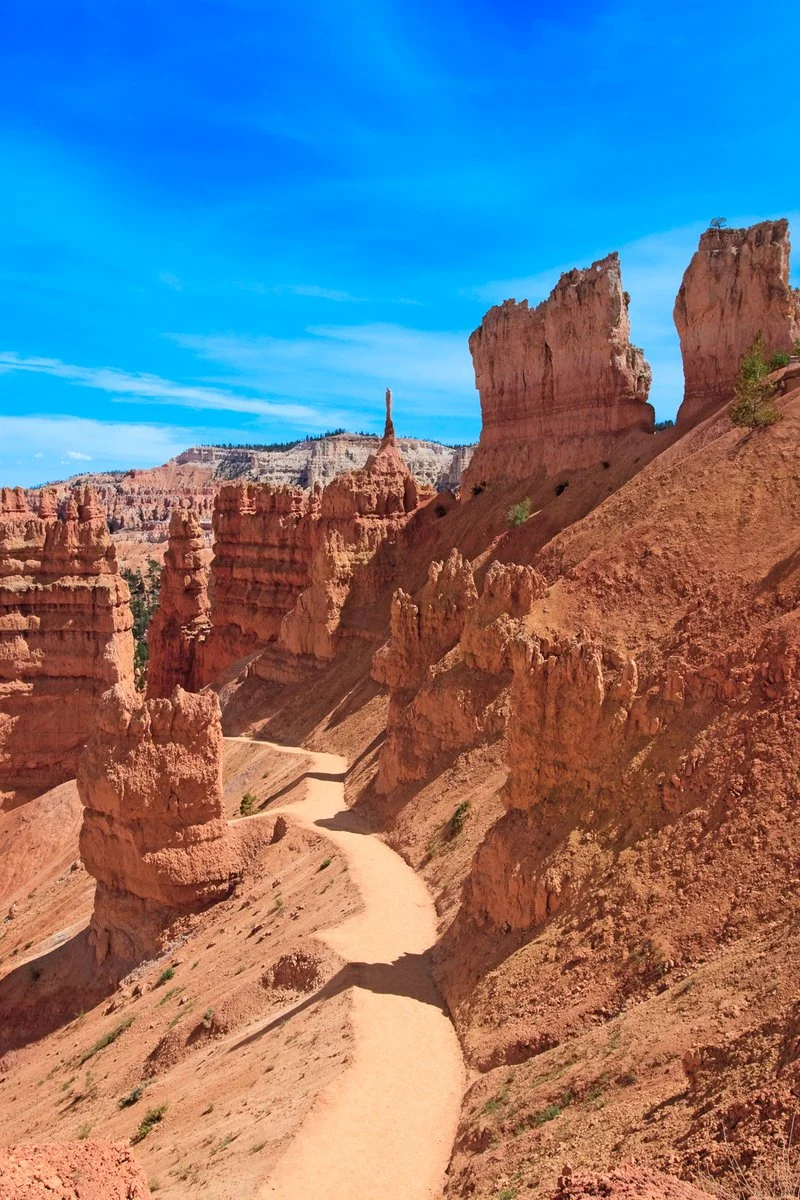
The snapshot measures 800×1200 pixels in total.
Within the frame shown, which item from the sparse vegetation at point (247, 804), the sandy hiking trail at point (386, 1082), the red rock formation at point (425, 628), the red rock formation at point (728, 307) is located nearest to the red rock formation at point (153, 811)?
the sandy hiking trail at point (386, 1082)

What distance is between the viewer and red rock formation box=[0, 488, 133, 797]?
4544 cm

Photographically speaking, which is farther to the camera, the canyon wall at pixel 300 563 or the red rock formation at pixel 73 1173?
the canyon wall at pixel 300 563

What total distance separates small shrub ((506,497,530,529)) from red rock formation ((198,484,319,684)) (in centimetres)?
1425

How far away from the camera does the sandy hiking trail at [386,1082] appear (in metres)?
13.4

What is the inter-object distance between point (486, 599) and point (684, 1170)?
2148 centimetres

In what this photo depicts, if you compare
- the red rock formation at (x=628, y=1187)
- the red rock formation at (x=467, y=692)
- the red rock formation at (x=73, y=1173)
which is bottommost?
the red rock formation at (x=73, y=1173)

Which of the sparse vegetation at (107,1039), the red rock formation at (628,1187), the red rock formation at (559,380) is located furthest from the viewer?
the red rock formation at (559,380)

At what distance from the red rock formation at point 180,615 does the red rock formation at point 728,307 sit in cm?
3155

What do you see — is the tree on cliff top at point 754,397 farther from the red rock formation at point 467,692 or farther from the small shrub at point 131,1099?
the small shrub at point 131,1099

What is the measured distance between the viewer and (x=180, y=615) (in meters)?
59.5

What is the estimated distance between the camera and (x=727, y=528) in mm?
24891

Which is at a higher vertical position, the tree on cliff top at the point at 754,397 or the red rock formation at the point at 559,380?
the red rock formation at the point at 559,380

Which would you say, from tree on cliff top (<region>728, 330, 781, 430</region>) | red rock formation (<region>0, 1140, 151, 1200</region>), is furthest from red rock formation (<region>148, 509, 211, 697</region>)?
red rock formation (<region>0, 1140, 151, 1200</region>)

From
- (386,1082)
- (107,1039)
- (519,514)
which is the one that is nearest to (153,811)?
(107,1039)
